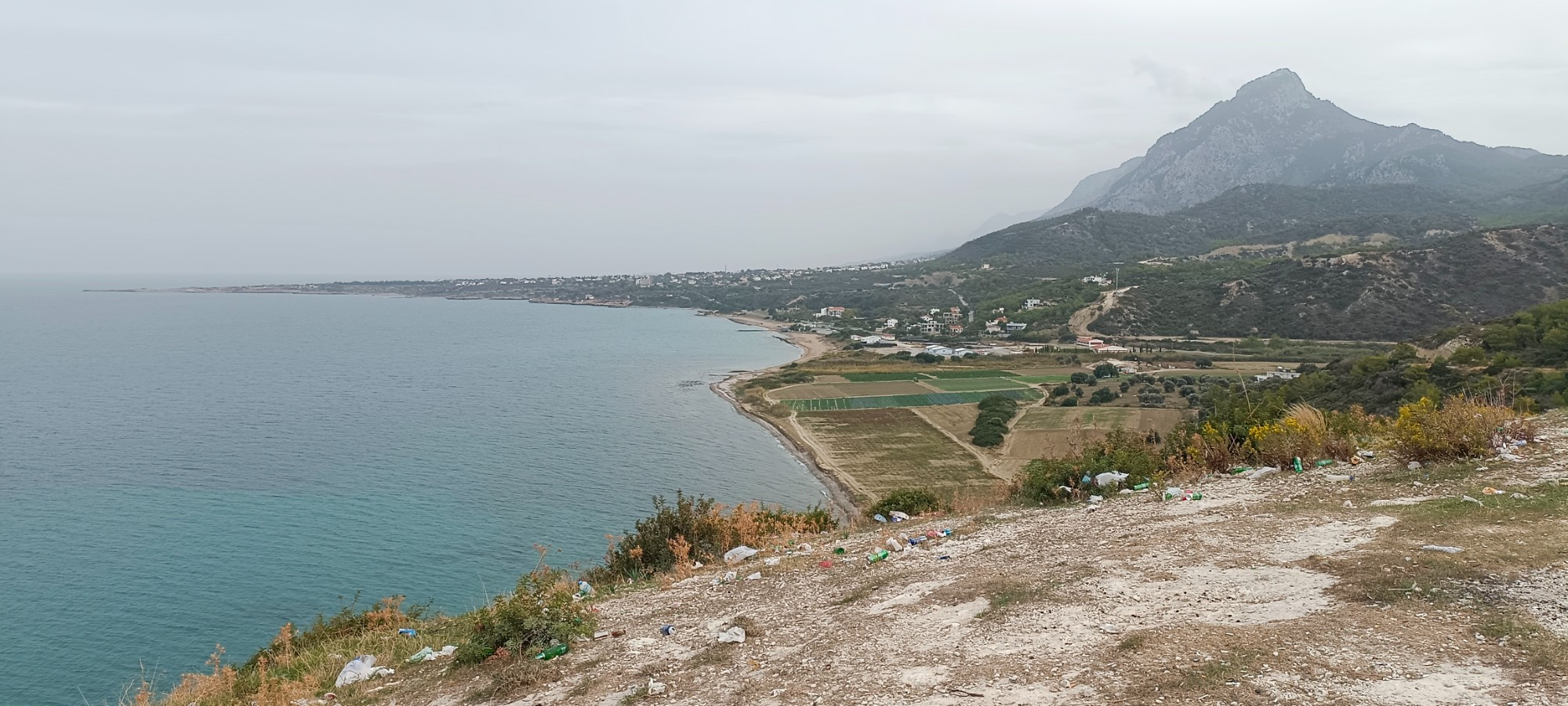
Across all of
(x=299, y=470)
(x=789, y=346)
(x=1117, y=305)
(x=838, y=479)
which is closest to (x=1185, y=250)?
(x=1117, y=305)

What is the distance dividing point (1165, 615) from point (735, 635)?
3.37 metres

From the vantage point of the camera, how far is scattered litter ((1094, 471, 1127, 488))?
38.4ft

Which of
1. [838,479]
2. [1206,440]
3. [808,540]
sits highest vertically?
[1206,440]

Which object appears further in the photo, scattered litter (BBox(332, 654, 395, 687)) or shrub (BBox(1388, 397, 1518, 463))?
shrub (BBox(1388, 397, 1518, 463))

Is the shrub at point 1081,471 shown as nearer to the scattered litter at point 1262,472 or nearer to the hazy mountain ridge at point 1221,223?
the scattered litter at point 1262,472

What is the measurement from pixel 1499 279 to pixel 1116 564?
9354 cm

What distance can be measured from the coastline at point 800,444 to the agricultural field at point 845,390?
4.74 metres

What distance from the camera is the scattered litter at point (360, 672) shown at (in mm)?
7363

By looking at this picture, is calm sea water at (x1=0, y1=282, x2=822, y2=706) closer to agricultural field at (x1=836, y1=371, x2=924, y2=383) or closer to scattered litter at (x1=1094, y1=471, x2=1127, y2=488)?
scattered litter at (x1=1094, y1=471, x2=1127, y2=488)

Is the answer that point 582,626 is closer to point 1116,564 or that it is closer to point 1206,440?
point 1116,564

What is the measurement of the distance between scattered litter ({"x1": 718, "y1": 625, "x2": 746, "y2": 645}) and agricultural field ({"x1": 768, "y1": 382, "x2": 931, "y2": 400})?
58201mm

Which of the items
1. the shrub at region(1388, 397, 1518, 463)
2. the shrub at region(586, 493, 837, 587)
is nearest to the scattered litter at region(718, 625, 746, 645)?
→ the shrub at region(586, 493, 837, 587)

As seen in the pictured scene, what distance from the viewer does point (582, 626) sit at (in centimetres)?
713

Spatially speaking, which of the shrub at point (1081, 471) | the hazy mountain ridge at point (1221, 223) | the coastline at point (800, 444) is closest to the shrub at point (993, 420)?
the coastline at point (800, 444)
